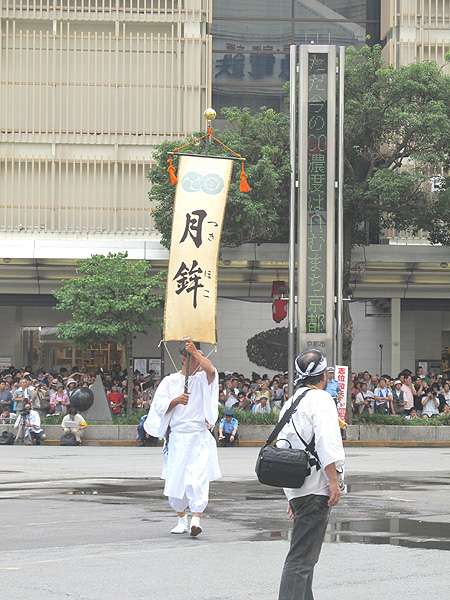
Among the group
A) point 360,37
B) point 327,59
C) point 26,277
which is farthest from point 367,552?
point 360,37

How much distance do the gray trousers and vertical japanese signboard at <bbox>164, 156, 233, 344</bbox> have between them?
24.2 feet

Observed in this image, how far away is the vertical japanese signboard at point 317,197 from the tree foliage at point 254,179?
107cm

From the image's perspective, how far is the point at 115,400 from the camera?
28719mm

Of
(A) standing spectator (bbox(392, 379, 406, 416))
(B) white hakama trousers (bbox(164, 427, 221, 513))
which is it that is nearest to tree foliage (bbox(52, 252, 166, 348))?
(A) standing spectator (bbox(392, 379, 406, 416))

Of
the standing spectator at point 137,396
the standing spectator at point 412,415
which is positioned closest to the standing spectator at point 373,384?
the standing spectator at point 412,415

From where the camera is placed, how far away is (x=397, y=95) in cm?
2941

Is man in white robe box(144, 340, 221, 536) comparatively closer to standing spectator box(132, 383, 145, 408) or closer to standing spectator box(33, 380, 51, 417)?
standing spectator box(33, 380, 51, 417)

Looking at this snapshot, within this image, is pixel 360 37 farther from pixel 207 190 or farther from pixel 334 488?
pixel 334 488

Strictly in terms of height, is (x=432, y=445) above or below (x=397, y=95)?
below

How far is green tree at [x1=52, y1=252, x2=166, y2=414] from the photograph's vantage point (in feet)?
91.0

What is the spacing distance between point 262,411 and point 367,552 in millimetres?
19000

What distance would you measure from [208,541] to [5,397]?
1888cm

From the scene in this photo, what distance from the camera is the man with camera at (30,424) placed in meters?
25.7

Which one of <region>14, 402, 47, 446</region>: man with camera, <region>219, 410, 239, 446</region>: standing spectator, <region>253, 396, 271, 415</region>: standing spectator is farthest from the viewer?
<region>253, 396, 271, 415</region>: standing spectator
